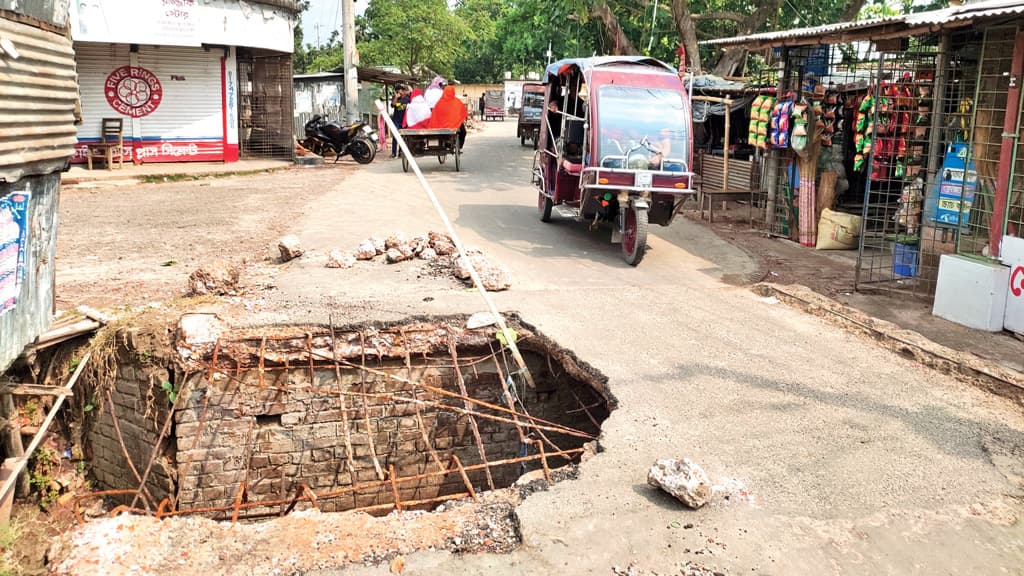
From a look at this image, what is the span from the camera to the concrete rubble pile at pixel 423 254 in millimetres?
8188

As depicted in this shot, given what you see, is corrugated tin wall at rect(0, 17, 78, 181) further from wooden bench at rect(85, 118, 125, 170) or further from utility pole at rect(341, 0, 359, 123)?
utility pole at rect(341, 0, 359, 123)

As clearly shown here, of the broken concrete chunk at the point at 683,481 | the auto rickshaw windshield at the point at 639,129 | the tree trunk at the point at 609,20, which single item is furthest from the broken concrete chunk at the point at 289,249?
the tree trunk at the point at 609,20

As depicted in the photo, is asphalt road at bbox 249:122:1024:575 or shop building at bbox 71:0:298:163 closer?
asphalt road at bbox 249:122:1024:575

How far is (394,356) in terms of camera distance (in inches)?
268

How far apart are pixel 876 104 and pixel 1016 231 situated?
184cm

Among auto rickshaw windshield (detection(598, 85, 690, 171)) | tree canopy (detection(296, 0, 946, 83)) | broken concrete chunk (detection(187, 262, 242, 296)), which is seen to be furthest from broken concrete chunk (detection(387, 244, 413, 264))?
tree canopy (detection(296, 0, 946, 83))

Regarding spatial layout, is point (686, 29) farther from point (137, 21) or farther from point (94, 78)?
point (94, 78)

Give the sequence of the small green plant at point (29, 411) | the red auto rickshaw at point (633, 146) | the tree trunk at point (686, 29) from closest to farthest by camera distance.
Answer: the small green plant at point (29, 411), the red auto rickshaw at point (633, 146), the tree trunk at point (686, 29)

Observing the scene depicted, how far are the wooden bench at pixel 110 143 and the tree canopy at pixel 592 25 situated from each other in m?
9.96

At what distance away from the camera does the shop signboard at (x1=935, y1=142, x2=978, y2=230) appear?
320 inches

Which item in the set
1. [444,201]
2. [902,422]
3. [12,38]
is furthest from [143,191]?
[902,422]

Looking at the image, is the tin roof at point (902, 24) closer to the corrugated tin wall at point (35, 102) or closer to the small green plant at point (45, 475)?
the corrugated tin wall at point (35, 102)

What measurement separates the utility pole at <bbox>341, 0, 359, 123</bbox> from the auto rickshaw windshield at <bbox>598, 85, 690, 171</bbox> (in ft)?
44.4

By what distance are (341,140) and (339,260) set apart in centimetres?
1268
